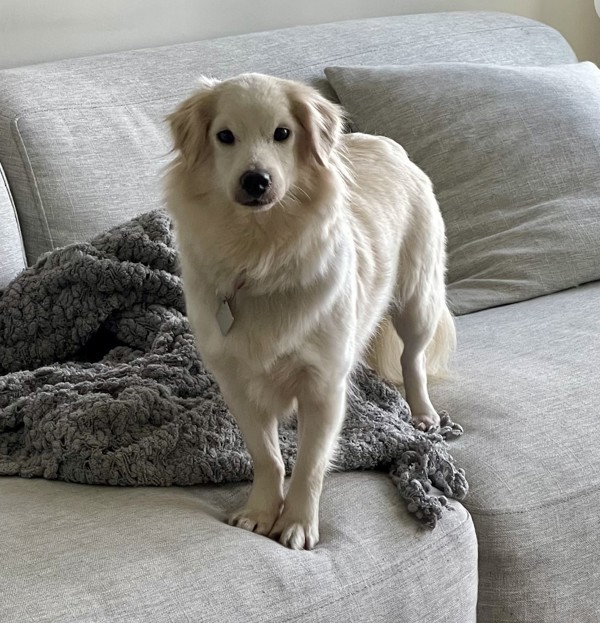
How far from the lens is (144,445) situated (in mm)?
1431

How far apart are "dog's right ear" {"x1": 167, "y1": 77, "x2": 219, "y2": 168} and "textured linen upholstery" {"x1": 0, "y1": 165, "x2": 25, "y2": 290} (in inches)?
25.1

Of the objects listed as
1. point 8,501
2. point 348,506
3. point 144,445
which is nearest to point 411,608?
point 348,506

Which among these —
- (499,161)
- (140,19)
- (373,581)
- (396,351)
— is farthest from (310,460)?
(140,19)

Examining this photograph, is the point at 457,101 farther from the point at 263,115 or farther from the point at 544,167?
the point at 263,115

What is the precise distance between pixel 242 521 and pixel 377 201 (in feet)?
2.03

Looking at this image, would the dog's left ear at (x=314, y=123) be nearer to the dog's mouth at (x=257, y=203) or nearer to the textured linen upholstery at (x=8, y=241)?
the dog's mouth at (x=257, y=203)

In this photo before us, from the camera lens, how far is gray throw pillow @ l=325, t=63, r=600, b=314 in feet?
7.32

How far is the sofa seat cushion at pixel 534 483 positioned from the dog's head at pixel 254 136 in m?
0.56

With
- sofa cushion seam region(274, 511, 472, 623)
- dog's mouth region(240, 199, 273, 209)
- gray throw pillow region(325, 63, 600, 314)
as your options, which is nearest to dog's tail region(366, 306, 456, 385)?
gray throw pillow region(325, 63, 600, 314)

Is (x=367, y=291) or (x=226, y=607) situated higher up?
(x=367, y=291)

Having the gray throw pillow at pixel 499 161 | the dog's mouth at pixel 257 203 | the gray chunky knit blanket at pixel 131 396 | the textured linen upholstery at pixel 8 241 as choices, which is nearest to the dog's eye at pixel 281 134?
the dog's mouth at pixel 257 203

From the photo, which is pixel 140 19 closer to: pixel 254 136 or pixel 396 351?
pixel 396 351

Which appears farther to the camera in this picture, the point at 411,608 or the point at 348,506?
the point at 348,506

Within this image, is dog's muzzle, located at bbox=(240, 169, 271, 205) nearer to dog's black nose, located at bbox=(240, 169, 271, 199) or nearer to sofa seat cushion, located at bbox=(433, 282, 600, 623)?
dog's black nose, located at bbox=(240, 169, 271, 199)
